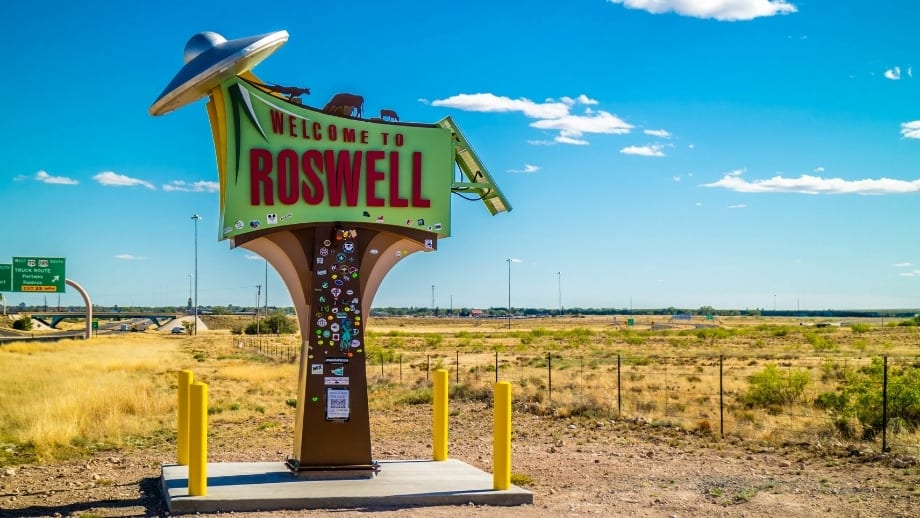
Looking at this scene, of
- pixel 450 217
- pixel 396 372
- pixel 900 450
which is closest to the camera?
pixel 450 217

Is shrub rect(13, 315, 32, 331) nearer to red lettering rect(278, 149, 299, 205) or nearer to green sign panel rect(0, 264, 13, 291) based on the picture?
green sign panel rect(0, 264, 13, 291)

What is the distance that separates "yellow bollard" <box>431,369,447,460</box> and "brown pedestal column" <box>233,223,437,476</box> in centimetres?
132

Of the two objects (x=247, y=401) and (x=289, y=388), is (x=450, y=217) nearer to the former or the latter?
(x=247, y=401)

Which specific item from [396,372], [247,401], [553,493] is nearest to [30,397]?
[247,401]

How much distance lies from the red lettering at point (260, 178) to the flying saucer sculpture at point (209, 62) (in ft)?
3.34

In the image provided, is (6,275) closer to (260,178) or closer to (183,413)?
(183,413)

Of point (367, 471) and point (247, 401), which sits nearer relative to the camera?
point (367, 471)

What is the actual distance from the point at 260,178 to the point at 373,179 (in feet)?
4.91

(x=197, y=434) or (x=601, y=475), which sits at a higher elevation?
(x=197, y=434)

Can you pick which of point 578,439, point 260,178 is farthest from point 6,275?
point 260,178

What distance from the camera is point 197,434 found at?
380 inches

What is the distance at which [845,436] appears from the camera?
15.5 metres

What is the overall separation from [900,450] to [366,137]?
375 inches

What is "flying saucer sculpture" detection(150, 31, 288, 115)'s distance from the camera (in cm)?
1064
